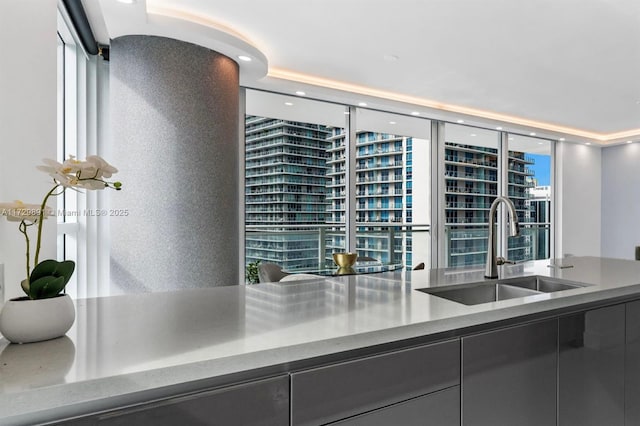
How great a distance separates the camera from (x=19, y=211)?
2.97ft

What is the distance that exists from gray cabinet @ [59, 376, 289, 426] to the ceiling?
2455 mm

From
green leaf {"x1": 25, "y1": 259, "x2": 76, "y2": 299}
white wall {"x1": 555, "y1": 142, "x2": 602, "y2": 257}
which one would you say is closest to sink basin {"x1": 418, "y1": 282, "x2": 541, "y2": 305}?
green leaf {"x1": 25, "y1": 259, "x2": 76, "y2": 299}

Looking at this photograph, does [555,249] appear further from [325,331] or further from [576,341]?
[325,331]

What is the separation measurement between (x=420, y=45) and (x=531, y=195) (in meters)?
4.64

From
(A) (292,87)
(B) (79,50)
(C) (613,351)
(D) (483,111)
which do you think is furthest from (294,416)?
(D) (483,111)

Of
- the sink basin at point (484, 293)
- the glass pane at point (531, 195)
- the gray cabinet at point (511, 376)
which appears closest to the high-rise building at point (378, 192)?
the glass pane at point (531, 195)

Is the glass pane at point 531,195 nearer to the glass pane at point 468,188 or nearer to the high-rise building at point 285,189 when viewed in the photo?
the glass pane at point 468,188

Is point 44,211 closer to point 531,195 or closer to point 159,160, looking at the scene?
point 159,160

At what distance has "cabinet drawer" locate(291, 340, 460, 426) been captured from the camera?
944 mm

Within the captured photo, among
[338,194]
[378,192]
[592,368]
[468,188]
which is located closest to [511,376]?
[592,368]

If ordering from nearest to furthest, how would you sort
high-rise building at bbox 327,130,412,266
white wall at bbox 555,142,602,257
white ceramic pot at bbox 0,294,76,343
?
white ceramic pot at bbox 0,294,76,343 → high-rise building at bbox 327,130,412,266 → white wall at bbox 555,142,602,257

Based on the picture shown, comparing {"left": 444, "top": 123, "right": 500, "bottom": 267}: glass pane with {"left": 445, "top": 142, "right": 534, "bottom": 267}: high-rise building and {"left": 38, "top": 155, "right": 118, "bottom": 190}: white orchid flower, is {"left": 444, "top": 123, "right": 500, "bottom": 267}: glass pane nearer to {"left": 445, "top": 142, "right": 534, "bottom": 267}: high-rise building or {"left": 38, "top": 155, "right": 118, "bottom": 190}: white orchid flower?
{"left": 445, "top": 142, "right": 534, "bottom": 267}: high-rise building

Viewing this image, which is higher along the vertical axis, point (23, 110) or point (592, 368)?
point (23, 110)

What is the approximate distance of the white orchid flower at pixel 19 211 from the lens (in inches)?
34.4
